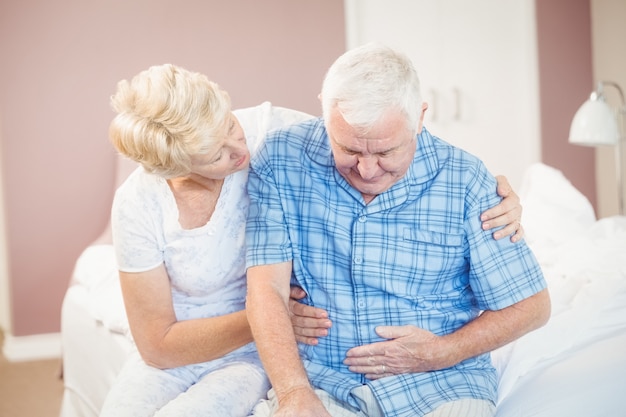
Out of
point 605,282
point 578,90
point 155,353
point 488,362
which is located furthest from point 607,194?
point 155,353

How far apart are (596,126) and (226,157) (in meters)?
1.99

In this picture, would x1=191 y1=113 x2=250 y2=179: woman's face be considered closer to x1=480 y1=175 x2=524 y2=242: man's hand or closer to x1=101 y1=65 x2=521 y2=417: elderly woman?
x1=101 y1=65 x2=521 y2=417: elderly woman

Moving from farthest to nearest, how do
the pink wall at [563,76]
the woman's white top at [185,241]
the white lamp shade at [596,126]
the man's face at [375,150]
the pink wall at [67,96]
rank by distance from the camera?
1. the pink wall at [563,76]
2. the pink wall at [67,96]
3. the white lamp shade at [596,126]
4. the woman's white top at [185,241]
5. the man's face at [375,150]

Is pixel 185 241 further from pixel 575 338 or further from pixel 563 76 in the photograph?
pixel 563 76

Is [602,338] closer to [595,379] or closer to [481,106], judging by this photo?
[595,379]

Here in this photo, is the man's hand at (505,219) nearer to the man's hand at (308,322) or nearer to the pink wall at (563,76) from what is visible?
the man's hand at (308,322)

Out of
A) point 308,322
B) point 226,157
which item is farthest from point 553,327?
point 226,157

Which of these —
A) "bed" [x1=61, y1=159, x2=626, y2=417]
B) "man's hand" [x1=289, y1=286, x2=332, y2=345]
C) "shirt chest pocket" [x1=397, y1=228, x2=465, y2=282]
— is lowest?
"bed" [x1=61, y1=159, x2=626, y2=417]

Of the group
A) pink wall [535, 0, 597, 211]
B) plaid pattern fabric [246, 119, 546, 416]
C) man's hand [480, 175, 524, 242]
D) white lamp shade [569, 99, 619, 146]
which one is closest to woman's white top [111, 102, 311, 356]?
plaid pattern fabric [246, 119, 546, 416]

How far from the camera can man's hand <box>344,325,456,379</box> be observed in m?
1.51

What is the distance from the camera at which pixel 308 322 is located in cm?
159

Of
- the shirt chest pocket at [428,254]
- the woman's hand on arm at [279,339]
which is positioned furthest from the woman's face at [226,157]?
the shirt chest pocket at [428,254]

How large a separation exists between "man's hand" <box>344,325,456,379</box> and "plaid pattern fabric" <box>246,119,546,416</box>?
0.9 inches

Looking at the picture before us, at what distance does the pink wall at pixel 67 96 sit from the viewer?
3.85 m
